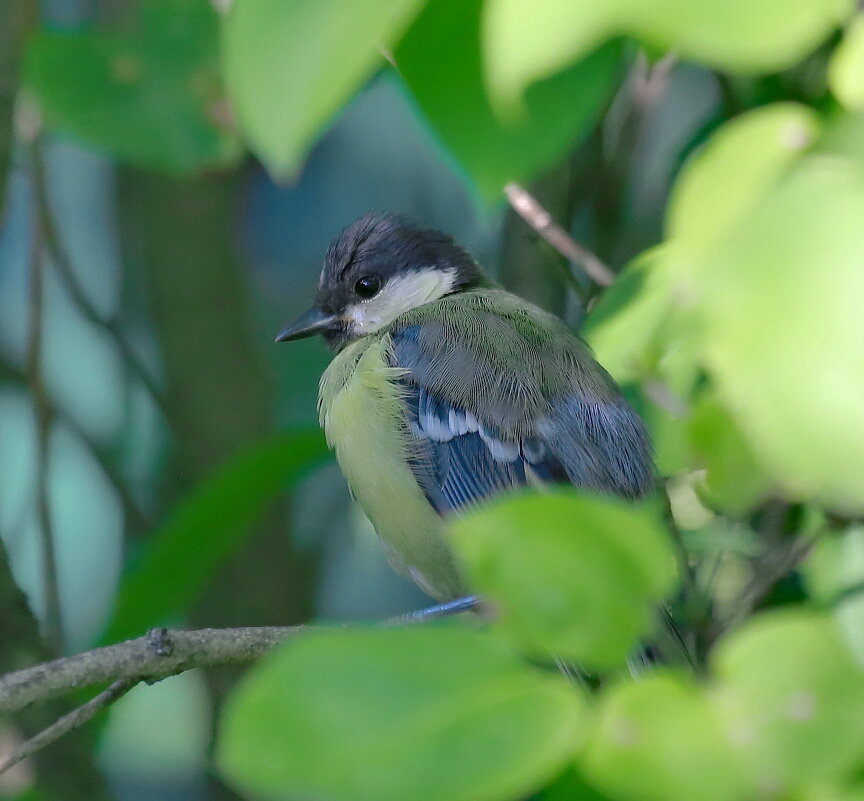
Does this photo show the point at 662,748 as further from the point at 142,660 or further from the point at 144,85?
the point at 144,85

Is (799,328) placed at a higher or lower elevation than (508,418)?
higher

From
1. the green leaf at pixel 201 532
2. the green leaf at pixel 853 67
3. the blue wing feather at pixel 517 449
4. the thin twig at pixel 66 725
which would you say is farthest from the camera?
the green leaf at pixel 201 532

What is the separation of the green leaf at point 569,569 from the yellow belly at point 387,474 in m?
1.03

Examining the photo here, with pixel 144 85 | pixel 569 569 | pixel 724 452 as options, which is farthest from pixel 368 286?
pixel 569 569

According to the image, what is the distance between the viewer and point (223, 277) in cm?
230

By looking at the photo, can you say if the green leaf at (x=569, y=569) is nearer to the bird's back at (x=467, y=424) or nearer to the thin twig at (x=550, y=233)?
the bird's back at (x=467, y=424)

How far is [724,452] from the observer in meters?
0.66

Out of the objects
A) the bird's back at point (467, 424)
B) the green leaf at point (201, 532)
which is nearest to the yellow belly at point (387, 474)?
the bird's back at point (467, 424)

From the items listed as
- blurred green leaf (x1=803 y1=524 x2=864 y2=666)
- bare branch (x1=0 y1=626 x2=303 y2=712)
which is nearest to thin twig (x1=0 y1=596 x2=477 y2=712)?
bare branch (x1=0 y1=626 x2=303 y2=712)

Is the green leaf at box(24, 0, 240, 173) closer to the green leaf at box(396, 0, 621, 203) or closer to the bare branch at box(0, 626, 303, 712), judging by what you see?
the bare branch at box(0, 626, 303, 712)

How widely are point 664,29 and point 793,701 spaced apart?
23 cm

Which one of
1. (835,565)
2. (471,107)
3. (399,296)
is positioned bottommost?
(835,565)

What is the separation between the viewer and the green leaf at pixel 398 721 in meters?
0.38

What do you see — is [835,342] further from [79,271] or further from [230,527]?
[79,271]
